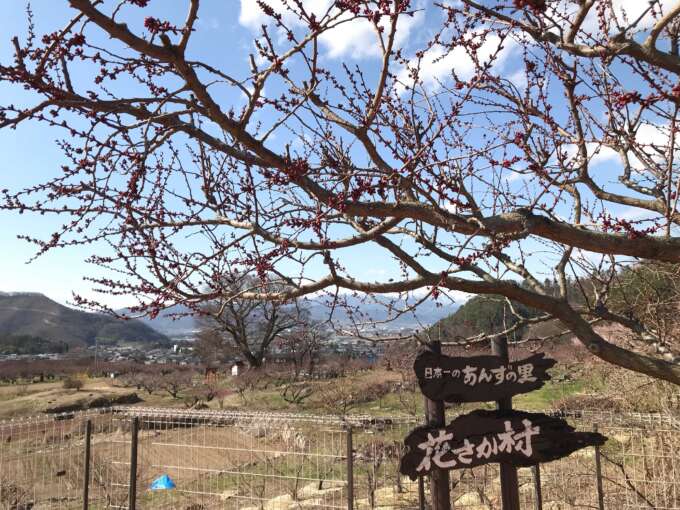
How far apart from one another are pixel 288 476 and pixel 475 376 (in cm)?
406

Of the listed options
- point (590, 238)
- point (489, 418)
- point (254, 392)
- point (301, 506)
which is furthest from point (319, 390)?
point (590, 238)

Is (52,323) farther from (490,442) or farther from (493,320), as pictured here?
(490,442)

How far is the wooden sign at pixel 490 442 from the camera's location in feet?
11.8

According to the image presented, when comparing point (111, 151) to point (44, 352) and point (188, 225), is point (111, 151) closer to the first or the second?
point (188, 225)

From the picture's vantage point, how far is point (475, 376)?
379 centimetres

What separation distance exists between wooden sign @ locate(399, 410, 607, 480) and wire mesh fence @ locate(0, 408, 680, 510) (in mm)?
1340

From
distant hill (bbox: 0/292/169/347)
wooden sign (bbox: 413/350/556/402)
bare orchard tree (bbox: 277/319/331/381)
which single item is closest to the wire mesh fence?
bare orchard tree (bbox: 277/319/331/381)

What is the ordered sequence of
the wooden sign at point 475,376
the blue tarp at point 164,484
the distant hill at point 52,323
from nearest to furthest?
1. the wooden sign at point 475,376
2. the blue tarp at point 164,484
3. the distant hill at point 52,323

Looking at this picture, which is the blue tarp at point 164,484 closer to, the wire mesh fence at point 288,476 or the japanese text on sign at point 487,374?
the wire mesh fence at point 288,476

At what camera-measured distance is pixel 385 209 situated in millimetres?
2586

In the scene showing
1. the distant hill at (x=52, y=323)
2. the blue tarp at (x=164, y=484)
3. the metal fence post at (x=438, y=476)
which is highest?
the distant hill at (x=52, y=323)

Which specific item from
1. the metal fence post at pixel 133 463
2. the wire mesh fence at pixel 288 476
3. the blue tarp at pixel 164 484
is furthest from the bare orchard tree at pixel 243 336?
the metal fence post at pixel 133 463

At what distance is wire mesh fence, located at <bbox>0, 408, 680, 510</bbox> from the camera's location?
5.38 m

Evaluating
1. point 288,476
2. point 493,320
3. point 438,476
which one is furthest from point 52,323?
point 438,476
